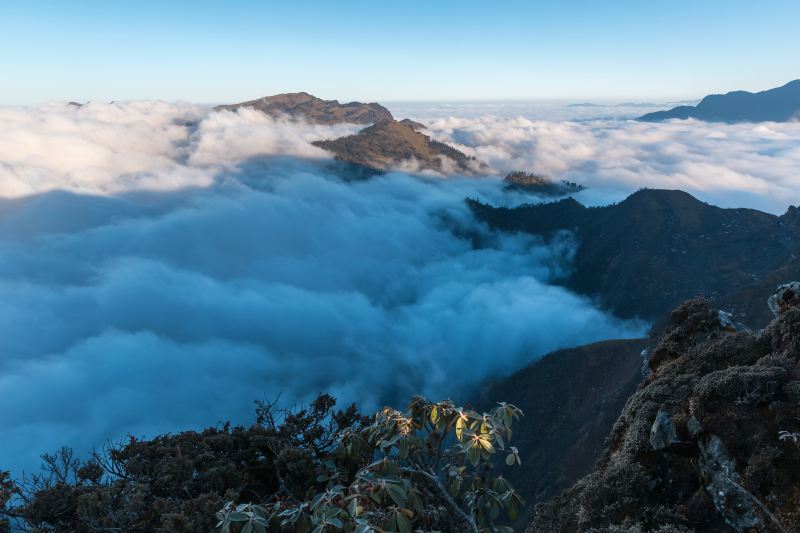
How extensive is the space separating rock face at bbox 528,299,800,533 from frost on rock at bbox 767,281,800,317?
3516mm

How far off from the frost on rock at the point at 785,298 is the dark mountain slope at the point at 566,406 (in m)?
55.3

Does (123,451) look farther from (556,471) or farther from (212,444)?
(556,471)

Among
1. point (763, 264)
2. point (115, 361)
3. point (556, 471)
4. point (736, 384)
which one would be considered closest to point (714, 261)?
point (763, 264)

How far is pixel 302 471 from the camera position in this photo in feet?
40.9

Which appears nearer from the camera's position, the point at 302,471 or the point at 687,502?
the point at 687,502

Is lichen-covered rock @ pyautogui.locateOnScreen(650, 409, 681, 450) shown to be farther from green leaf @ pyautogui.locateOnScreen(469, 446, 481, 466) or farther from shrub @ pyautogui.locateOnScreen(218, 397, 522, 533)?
green leaf @ pyautogui.locateOnScreen(469, 446, 481, 466)

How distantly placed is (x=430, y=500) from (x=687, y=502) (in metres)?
6.57

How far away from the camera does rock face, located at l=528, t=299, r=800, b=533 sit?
895 cm

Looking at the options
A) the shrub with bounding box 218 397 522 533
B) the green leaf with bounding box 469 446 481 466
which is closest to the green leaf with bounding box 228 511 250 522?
the shrub with bounding box 218 397 522 533

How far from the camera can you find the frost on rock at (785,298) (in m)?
17.2

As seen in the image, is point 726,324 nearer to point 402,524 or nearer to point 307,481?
point 307,481

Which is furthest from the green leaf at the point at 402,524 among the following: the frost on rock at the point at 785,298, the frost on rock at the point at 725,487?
the frost on rock at the point at 785,298

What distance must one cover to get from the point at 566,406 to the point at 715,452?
357 feet

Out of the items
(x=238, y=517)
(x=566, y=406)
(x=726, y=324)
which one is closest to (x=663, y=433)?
(x=726, y=324)
